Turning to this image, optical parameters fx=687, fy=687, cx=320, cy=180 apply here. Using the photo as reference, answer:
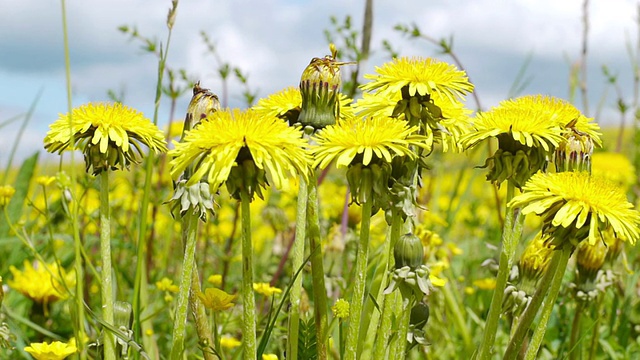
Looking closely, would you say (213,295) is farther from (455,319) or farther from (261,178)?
(455,319)

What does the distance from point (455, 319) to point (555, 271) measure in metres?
1.02

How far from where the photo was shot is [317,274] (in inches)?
54.9

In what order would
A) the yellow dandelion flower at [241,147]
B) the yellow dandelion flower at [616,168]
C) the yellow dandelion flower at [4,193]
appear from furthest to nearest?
the yellow dandelion flower at [616,168] < the yellow dandelion flower at [4,193] < the yellow dandelion flower at [241,147]

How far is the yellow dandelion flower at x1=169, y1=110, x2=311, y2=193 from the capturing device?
109 centimetres

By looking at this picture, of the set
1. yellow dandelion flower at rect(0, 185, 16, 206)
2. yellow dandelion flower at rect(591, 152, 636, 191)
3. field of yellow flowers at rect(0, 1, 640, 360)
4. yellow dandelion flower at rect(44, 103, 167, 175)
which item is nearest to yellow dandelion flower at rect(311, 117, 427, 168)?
field of yellow flowers at rect(0, 1, 640, 360)

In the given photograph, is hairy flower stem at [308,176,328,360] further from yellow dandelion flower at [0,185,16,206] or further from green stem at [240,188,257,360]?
yellow dandelion flower at [0,185,16,206]

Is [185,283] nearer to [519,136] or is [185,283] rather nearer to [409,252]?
[409,252]

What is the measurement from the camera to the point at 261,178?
1151 mm

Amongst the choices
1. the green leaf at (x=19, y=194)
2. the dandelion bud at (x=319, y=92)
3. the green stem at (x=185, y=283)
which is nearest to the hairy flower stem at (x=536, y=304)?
the dandelion bud at (x=319, y=92)

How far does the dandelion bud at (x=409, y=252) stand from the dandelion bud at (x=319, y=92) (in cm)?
28

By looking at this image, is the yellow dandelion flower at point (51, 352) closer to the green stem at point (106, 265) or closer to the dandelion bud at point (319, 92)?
the green stem at point (106, 265)

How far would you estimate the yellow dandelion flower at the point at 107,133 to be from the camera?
1.28 m

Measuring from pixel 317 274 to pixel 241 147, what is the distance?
38 cm

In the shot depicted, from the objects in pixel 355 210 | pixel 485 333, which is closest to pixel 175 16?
pixel 485 333
